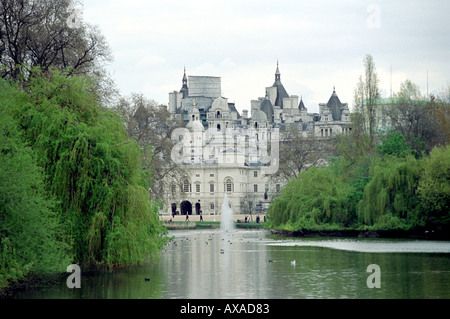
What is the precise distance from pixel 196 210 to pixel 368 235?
6931cm

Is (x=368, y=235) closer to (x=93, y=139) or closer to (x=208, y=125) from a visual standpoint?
(x=93, y=139)

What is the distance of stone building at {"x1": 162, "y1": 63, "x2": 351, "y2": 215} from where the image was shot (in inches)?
4154

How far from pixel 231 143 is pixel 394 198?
74.7 m

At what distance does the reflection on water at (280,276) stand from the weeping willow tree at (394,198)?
532 cm

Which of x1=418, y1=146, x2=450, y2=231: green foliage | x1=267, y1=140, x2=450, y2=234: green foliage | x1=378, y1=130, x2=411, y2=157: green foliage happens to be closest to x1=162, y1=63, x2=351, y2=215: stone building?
x1=267, y1=140, x2=450, y2=234: green foliage

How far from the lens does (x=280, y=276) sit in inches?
885

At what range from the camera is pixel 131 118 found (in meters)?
48.2

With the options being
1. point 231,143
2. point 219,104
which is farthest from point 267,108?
point 231,143

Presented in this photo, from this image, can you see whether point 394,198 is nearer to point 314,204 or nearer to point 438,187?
point 438,187

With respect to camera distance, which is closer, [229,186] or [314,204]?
[314,204]

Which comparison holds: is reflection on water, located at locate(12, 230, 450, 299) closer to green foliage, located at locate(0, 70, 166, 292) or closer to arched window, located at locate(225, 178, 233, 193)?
green foliage, located at locate(0, 70, 166, 292)

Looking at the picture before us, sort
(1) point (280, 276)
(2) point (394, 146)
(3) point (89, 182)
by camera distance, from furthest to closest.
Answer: (2) point (394, 146), (1) point (280, 276), (3) point (89, 182)

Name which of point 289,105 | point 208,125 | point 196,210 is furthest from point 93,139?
point 289,105

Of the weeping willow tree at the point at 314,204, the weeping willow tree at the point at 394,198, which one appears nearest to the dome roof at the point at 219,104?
the weeping willow tree at the point at 314,204
